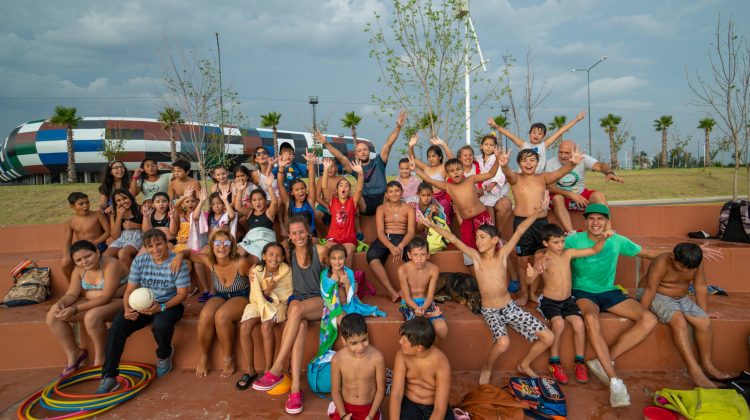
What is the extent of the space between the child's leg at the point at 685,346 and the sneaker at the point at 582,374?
0.99 meters

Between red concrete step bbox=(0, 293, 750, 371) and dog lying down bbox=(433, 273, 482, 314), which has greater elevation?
dog lying down bbox=(433, 273, 482, 314)

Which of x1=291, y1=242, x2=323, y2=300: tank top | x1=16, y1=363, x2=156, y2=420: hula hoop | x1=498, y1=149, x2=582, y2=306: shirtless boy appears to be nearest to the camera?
x1=16, y1=363, x2=156, y2=420: hula hoop

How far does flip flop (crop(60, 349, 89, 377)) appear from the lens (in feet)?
13.4

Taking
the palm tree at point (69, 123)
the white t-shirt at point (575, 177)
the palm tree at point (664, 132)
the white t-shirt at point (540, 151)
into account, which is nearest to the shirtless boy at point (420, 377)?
the white t-shirt at point (575, 177)

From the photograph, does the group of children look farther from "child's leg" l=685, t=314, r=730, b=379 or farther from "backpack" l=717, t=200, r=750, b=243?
"backpack" l=717, t=200, r=750, b=243

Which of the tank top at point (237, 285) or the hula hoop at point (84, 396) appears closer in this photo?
the hula hoop at point (84, 396)

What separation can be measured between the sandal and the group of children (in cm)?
1

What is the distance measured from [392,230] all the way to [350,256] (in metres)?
0.73

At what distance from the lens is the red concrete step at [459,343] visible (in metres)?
3.88

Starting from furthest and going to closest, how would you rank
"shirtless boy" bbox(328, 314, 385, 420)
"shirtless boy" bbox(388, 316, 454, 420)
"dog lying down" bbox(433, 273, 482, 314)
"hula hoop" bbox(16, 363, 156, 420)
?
"dog lying down" bbox(433, 273, 482, 314), "hula hoop" bbox(16, 363, 156, 420), "shirtless boy" bbox(328, 314, 385, 420), "shirtless boy" bbox(388, 316, 454, 420)

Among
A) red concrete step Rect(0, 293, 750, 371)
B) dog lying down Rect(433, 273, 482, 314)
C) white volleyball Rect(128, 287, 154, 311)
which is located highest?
white volleyball Rect(128, 287, 154, 311)

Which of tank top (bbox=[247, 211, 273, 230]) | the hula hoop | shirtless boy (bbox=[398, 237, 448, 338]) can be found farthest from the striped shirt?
shirtless boy (bbox=[398, 237, 448, 338])

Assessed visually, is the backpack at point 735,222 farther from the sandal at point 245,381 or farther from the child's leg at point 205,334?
the child's leg at point 205,334

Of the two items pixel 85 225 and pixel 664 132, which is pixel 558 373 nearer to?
pixel 85 225
